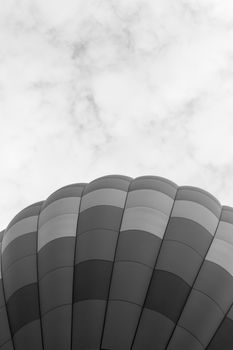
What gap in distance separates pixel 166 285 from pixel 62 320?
176 cm

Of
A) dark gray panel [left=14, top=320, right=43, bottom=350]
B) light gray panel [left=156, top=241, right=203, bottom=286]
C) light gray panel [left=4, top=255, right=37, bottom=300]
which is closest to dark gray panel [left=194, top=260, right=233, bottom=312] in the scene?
light gray panel [left=156, top=241, right=203, bottom=286]

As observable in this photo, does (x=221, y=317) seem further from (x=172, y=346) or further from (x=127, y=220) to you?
(x=127, y=220)

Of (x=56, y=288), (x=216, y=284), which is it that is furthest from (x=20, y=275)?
(x=216, y=284)

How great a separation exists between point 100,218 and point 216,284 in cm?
234

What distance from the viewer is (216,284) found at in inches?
357

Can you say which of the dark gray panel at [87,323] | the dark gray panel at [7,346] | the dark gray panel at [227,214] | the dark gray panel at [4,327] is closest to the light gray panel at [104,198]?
the dark gray panel at [227,214]

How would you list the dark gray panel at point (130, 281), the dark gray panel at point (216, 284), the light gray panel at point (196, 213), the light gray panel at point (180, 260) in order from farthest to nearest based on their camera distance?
the light gray panel at point (196, 213) < the light gray panel at point (180, 260) < the dark gray panel at point (216, 284) < the dark gray panel at point (130, 281)

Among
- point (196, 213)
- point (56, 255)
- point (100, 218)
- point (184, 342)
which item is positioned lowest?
point (184, 342)

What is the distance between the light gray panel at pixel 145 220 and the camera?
31.9 ft

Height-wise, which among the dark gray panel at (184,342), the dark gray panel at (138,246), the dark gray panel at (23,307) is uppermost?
the dark gray panel at (138,246)

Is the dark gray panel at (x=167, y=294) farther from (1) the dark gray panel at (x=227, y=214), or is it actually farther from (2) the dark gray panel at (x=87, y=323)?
(1) the dark gray panel at (x=227, y=214)

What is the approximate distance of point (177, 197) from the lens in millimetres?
10805

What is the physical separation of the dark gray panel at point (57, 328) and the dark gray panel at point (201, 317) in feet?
5.80

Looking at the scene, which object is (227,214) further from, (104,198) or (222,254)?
(104,198)
